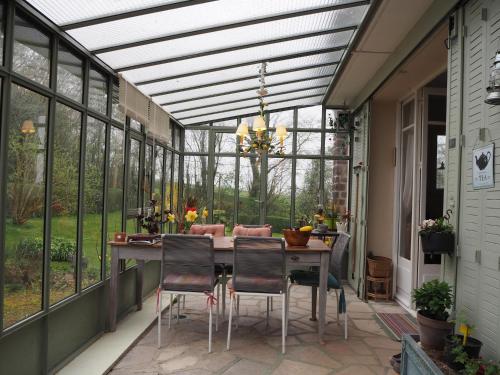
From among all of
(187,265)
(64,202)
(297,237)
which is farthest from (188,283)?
(64,202)

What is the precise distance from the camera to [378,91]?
5328 millimetres

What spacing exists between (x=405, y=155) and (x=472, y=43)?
310 centimetres

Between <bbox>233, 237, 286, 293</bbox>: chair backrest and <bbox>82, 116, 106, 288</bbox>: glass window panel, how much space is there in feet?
4.43

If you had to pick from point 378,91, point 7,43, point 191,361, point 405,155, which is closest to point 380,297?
point 405,155

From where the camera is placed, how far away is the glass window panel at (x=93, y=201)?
11.9 ft

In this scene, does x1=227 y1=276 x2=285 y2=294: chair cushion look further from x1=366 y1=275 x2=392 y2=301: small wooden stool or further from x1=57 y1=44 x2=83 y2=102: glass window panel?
x1=366 y1=275 x2=392 y2=301: small wooden stool

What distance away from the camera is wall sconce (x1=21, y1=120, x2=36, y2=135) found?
8.62 feet

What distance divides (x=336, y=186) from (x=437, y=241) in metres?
4.48

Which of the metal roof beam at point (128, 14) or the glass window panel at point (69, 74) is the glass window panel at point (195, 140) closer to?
the glass window panel at point (69, 74)

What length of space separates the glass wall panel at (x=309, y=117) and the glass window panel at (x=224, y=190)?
1413 mm

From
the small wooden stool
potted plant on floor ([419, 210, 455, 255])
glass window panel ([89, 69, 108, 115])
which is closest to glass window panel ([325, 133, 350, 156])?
the small wooden stool

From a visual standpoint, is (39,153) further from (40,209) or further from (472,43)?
(472,43)

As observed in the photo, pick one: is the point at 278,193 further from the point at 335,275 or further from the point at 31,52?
the point at 31,52

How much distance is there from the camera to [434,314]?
2572 millimetres
